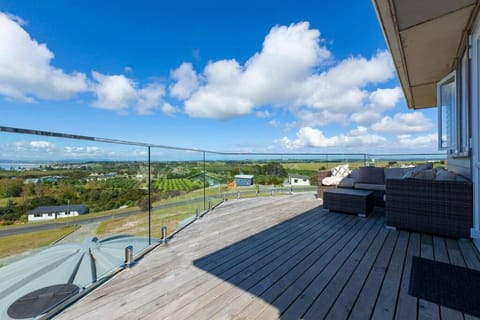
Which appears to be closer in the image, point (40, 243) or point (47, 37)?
point (40, 243)

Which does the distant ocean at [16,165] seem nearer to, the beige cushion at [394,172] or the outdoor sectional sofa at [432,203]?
the outdoor sectional sofa at [432,203]

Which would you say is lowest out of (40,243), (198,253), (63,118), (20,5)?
(198,253)

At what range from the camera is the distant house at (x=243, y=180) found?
5.56 m

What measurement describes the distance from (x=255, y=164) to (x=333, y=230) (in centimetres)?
314

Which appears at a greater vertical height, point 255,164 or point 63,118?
point 63,118

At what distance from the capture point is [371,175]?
183 inches

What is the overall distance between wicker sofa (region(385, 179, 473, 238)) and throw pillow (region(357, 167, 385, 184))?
1871 millimetres

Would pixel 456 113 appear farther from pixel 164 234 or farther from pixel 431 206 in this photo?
pixel 164 234

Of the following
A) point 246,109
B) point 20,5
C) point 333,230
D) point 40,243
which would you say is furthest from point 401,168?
point 246,109

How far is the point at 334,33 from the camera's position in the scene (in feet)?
24.5

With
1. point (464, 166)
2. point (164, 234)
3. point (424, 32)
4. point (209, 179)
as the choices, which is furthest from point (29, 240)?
point (464, 166)

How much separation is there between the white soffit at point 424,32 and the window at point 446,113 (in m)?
0.25

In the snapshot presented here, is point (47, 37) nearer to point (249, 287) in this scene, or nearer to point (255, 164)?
point (255, 164)

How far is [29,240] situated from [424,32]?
4.29 m
